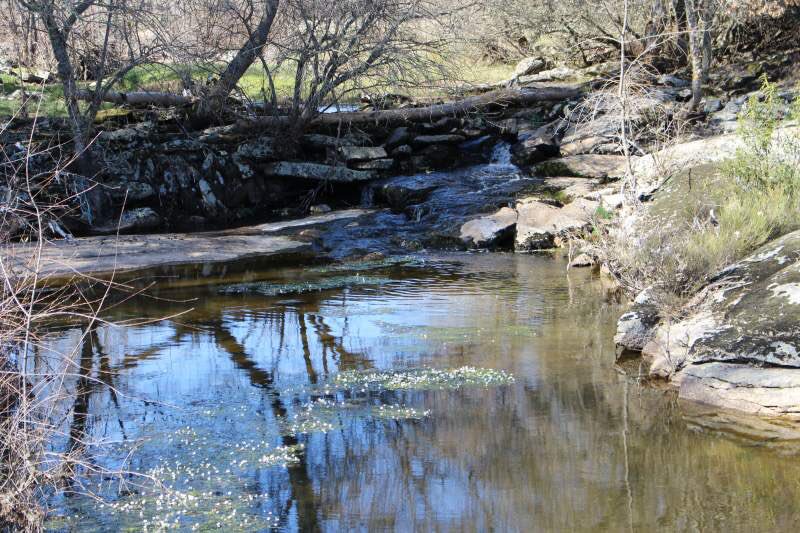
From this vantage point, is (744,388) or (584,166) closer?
(744,388)

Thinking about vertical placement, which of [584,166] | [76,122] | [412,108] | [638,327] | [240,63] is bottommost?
[638,327]

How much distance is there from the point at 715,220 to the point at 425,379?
388 cm

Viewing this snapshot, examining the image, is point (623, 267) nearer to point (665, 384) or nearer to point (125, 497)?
point (665, 384)

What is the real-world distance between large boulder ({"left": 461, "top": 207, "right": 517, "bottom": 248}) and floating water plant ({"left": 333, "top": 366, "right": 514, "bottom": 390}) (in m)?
7.10

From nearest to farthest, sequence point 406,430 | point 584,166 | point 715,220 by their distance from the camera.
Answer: point 406,430
point 715,220
point 584,166

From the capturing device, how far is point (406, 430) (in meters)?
6.29

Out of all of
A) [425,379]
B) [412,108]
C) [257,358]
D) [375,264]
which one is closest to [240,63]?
[412,108]

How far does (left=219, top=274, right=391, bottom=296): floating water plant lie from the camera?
37.1 feet

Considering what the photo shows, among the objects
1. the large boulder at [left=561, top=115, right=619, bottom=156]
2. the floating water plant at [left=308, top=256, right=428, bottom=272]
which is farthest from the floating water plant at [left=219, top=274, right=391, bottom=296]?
the large boulder at [left=561, top=115, right=619, bottom=156]

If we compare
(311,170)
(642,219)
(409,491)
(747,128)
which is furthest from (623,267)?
(311,170)

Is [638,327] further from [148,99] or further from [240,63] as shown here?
[148,99]

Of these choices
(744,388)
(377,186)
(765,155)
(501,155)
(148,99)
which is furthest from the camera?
(501,155)

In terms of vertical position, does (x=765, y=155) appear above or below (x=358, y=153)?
below

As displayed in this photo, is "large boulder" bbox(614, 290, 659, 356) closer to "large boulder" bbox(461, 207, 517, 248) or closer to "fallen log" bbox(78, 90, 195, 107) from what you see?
"large boulder" bbox(461, 207, 517, 248)
